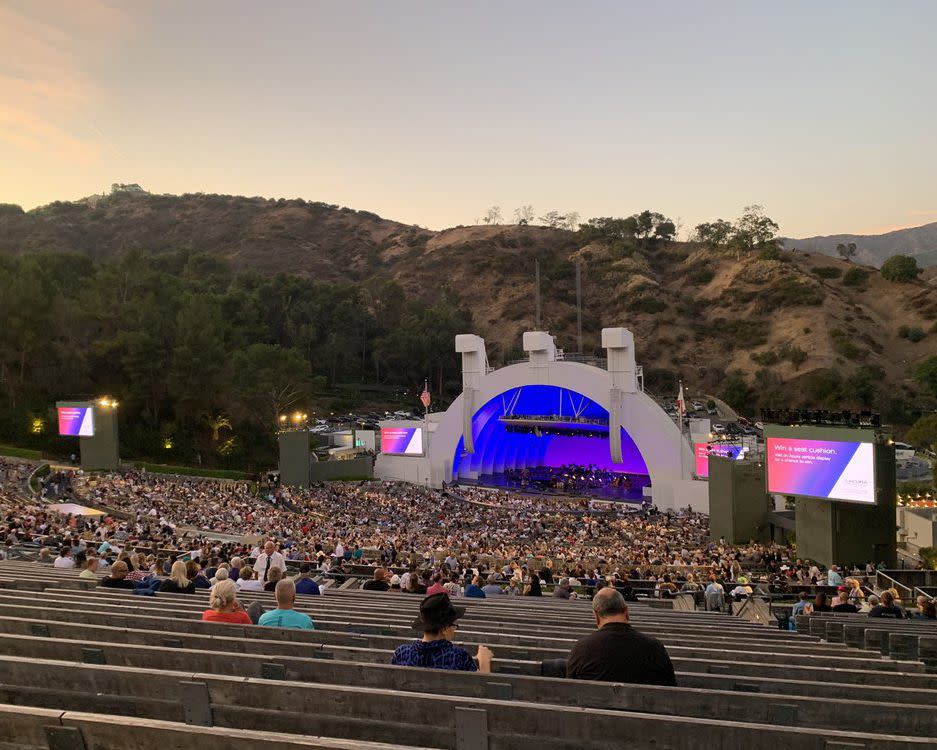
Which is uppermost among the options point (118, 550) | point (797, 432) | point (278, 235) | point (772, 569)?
point (278, 235)

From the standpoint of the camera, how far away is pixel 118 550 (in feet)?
42.0

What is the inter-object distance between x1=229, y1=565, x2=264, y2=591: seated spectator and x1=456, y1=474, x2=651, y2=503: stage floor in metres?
29.9

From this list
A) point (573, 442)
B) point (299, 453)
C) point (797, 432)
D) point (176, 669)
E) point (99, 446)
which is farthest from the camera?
point (573, 442)

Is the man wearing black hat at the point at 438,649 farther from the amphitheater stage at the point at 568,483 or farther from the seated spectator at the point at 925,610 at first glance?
the amphitheater stage at the point at 568,483

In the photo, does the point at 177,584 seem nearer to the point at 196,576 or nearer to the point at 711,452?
the point at 196,576

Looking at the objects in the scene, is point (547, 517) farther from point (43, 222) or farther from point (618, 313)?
point (43, 222)

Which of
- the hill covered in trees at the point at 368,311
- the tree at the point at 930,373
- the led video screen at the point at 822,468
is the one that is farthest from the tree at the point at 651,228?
the led video screen at the point at 822,468

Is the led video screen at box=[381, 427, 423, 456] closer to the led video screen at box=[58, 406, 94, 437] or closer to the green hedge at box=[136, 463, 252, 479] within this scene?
the green hedge at box=[136, 463, 252, 479]

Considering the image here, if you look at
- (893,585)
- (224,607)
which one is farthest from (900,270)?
(224,607)

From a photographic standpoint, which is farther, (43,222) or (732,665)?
(43,222)

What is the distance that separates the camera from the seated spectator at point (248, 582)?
9094 millimetres

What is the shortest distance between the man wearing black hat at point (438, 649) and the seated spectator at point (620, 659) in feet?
1.38

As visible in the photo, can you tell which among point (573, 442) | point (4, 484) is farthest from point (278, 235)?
point (4, 484)

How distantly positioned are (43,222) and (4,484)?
461 feet
